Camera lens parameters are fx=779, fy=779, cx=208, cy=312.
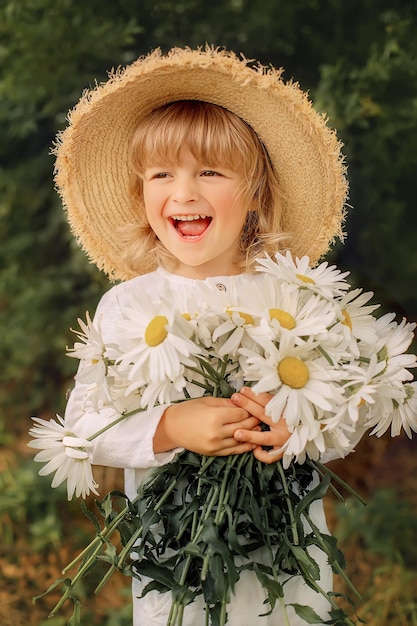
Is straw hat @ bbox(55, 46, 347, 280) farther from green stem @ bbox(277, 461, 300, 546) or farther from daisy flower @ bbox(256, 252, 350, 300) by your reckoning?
green stem @ bbox(277, 461, 300, 546)

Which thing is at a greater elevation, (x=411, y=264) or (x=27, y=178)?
(x=27, y=178)

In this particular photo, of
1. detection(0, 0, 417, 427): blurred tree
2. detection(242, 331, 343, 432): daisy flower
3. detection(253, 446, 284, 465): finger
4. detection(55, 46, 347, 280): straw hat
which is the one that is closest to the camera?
detection(242, 331, 343, 432): daisy flower

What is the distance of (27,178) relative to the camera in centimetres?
240

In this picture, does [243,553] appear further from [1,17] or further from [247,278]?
[1,17]

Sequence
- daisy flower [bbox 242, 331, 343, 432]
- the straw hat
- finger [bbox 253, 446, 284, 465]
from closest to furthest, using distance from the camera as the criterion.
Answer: daisy flower [bbox 242, 331, 343, 432] → finger [bbox 253, 446, 284, 465] → the straw hat

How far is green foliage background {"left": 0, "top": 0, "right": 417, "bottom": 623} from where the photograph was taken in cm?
220

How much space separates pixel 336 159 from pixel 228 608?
2.49 feet

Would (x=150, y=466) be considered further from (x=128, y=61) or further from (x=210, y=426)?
(x=128, y=61)

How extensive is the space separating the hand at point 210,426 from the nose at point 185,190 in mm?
331

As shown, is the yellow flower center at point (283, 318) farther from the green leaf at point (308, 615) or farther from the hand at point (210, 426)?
the green leaf at point (308, 615)

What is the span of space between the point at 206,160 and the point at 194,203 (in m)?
0.07

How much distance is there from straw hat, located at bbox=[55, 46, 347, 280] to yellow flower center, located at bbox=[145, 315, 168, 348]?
432mm

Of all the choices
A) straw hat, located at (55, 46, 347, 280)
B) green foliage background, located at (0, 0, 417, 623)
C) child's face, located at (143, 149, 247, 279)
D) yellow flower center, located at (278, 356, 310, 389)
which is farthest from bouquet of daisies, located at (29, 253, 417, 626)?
green foliage background, located at (0, 0, 417, 623)

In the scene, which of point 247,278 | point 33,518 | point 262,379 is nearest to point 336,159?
point 247,278
